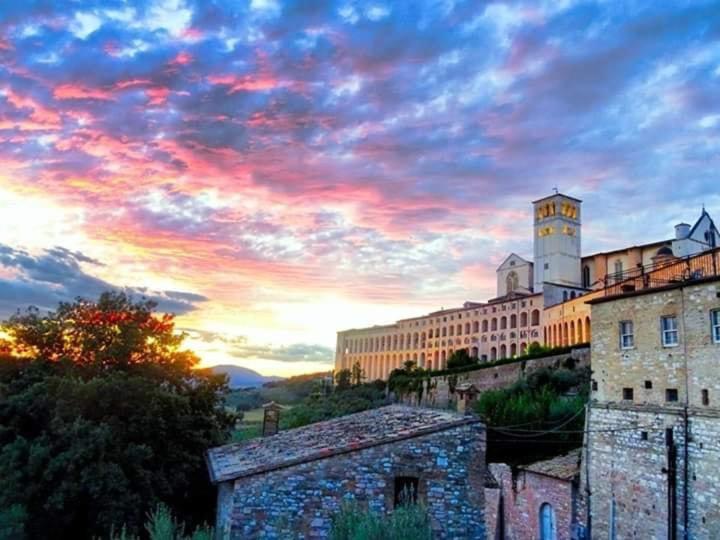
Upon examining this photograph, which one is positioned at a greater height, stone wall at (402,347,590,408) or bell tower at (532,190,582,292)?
bell tower at (532,190,582,292)

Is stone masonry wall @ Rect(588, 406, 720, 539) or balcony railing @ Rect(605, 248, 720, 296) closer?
stone masonry wall @ Rect(588, 406, 720, 539)

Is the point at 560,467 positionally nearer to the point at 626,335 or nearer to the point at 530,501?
the point at 530,501

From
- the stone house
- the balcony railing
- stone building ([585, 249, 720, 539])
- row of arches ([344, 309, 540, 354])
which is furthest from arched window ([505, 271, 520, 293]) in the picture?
stone building ([585, 249, 720, 539])

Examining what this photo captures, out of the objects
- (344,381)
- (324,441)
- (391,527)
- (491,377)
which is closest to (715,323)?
(324,441)

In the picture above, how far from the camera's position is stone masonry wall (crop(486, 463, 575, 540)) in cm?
1975

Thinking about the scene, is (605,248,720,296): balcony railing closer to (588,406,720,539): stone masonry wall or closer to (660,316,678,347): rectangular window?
(660,316,678,347): rectangular window

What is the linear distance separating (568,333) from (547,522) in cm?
4156

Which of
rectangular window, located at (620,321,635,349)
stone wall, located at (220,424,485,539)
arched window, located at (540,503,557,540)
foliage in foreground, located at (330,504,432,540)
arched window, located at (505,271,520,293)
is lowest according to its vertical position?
arched window, located at (540,503,557,540)

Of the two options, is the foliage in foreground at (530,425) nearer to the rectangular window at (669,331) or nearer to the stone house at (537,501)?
the stone house at (537,501)

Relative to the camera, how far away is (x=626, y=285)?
70.3 feet

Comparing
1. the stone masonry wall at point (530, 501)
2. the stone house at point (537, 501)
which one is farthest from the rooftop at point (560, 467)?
→ the stone masonry wall at point (530, 501)

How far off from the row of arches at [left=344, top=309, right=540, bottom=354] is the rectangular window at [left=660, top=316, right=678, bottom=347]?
49192 mm

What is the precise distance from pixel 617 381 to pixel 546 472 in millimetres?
3917

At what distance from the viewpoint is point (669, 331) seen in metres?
18.1
